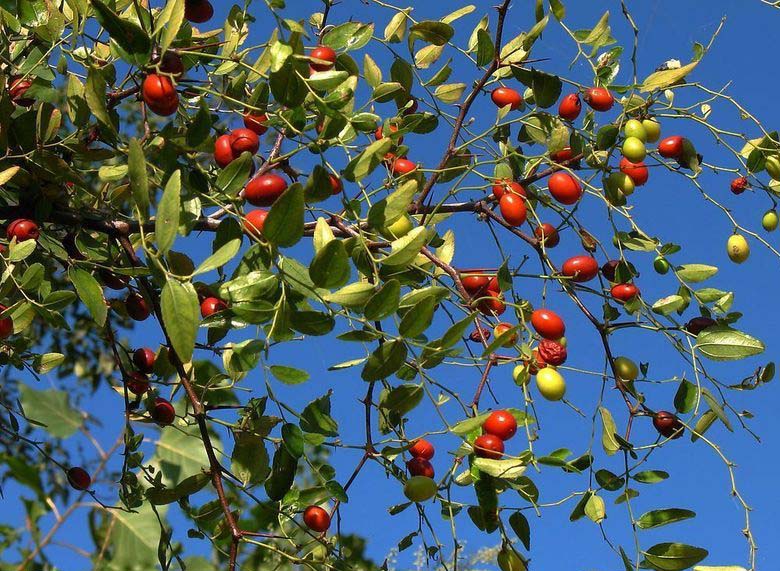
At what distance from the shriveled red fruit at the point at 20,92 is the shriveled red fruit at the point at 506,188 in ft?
2.45

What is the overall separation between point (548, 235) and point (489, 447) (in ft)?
1.48

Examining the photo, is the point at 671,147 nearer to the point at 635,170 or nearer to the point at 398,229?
the point at 635,170

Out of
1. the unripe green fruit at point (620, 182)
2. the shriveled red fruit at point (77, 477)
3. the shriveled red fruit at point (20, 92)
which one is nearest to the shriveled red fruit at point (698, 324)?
the unripe green fruit at point (620, 182)

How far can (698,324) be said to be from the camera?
1468 millimetres

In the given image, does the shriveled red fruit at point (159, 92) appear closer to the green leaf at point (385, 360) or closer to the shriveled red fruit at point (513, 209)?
the green leaf at point (385, 360)

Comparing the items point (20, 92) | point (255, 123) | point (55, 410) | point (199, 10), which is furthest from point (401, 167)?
point (55, 410)

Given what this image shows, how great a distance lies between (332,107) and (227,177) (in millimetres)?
167

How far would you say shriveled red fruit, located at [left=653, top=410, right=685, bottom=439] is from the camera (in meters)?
1.38

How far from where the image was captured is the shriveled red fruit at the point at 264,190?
48.5 inches

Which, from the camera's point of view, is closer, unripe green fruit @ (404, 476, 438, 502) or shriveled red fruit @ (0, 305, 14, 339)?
unripe green fruit @ (404, 476, 438, 502)

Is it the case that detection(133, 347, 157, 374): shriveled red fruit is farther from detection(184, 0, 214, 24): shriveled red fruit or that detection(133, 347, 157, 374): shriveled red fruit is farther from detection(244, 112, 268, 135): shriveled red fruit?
detection(184, 0, 214, 24): shriveled red fruit

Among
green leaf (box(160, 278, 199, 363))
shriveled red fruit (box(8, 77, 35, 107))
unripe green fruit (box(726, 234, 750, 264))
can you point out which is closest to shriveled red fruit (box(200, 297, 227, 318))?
green leaf (box(160, 278, 199, 363))

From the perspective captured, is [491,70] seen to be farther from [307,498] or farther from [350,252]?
[307,498]

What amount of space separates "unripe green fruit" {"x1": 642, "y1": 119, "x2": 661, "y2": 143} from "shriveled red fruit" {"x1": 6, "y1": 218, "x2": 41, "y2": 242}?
0.97 meters
